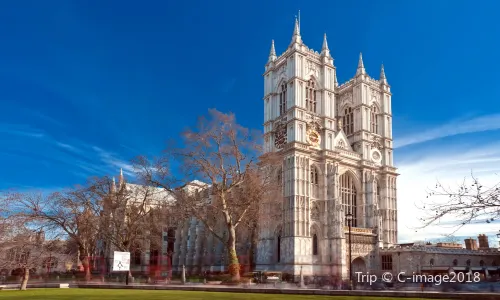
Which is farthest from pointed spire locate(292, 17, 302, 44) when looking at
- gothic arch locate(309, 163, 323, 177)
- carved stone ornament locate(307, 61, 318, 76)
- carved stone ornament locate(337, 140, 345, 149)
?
gothic arch locate(309, 163, 323, 177)

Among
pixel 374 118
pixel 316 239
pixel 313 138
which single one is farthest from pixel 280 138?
pixel 374 118

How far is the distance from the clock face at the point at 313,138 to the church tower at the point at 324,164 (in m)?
0.14

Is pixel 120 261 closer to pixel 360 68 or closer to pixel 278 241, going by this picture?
pixel 278 241

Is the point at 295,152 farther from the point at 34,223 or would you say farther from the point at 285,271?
the point at 34,223

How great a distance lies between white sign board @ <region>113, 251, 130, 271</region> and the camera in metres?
31.7

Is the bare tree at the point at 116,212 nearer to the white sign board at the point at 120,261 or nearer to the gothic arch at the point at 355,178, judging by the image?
the white sign board at the point at 120,261

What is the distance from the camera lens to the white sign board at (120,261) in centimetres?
3167

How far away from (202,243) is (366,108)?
3182cm

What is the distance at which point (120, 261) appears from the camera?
32.0 metres

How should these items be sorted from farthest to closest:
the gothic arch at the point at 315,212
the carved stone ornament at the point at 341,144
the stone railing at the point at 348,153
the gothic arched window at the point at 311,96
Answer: the carved stone ornament at the point at 341,144 → the gothic arched window at the point at 311,96 → the stone railing at the point at 348,153 → the gothic arch at the point at 315,212

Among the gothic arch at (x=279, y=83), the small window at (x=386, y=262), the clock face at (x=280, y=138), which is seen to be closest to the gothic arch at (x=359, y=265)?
the small window at (x=386, y=262)

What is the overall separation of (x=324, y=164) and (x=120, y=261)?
32.5 m

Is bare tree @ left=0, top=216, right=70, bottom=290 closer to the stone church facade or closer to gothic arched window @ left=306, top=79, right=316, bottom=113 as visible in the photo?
the stone church facade

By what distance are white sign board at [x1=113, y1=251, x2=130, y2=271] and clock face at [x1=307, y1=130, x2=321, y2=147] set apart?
3187 cm
